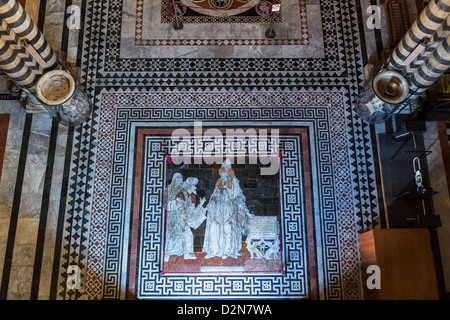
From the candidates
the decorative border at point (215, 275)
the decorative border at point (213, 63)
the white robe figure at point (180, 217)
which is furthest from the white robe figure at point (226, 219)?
the decorative border at point (213, 63)

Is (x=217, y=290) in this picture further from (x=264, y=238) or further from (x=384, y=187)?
(x=384, y=187)

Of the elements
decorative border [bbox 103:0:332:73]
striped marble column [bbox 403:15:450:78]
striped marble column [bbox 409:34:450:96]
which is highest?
decorative border [bbox 103:0:332:73]

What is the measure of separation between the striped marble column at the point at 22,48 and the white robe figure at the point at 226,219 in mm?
2633

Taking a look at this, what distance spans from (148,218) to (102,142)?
1.22 metres

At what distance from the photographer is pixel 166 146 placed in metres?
5.54

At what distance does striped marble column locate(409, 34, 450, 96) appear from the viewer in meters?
4.75

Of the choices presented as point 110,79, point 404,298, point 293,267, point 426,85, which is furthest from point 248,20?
point 404,298

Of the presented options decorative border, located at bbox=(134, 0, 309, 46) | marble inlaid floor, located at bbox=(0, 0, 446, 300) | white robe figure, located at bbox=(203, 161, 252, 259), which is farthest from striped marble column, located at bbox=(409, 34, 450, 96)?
white robe figure, located at bbox=(203, 161, 252, 259)

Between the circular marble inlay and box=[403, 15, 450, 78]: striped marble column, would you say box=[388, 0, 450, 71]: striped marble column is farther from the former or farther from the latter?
the circular marble inlay

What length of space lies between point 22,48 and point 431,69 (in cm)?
492

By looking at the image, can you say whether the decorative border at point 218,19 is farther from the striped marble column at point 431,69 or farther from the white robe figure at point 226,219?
the white robe figure at point 226,219

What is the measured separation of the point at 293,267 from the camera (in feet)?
16.9

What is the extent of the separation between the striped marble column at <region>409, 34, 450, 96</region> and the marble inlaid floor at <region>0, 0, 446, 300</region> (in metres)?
0.78
